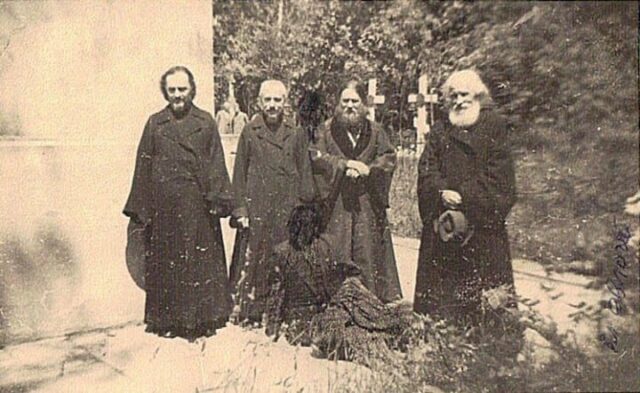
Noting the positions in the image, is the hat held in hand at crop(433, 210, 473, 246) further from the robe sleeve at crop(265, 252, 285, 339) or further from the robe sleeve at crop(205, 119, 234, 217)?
the robe sleeve at crop(205, 119, 234, 217)

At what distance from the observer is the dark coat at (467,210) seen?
11.4 feet

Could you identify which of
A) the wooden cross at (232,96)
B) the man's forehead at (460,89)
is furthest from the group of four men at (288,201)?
the wooden cross at (232,96)

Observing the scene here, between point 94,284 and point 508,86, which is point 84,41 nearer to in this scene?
point 94,284

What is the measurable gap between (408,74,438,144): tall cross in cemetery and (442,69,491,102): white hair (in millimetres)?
73

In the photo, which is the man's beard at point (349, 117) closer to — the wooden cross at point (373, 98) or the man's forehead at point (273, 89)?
the wooden cross at point (373, 98)

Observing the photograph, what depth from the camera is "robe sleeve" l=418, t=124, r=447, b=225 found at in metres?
3.56

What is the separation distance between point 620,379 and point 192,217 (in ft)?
6.61

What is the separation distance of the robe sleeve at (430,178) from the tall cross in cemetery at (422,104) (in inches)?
1.5

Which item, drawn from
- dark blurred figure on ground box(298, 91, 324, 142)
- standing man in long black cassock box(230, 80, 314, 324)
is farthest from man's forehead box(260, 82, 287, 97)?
dark blurred figure on ground box(298, 91, 324, 142)

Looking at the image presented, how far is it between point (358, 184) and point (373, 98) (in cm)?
41

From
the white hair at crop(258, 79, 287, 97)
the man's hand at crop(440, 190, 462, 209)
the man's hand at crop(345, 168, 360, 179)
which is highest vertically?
the white hair at crop(258, 79, 287, 97)

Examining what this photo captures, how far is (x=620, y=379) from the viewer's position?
132 inches

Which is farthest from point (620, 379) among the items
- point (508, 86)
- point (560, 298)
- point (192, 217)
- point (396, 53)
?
point (192, 217)

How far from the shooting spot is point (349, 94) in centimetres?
371
